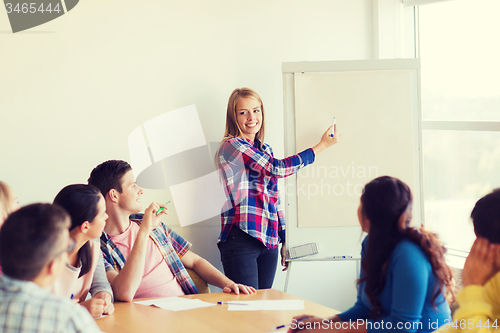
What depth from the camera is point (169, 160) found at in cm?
300

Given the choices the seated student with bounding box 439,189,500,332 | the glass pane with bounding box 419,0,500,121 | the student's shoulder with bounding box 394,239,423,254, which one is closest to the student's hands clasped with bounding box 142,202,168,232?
the student's shoulder with bounding box 394,239,423,254

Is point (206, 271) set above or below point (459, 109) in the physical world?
below

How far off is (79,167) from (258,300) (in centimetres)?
146

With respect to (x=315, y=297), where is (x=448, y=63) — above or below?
above

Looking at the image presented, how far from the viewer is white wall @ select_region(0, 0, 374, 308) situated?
2.63 m

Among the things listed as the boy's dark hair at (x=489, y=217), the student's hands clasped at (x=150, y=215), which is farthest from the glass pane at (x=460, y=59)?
the student's hands clasped at (x=150, y=215)

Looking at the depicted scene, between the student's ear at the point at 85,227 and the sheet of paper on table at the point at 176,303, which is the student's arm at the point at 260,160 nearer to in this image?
the sheet of paper on table at the point at 176,303

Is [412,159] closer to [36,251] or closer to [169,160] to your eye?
[169,160]

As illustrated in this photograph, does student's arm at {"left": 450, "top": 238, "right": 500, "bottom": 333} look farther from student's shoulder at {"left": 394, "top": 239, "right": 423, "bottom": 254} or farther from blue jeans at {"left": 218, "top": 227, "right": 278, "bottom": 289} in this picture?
blue jeans at {"left": 218, "top": 227, "right": 278, "bottom": 289}

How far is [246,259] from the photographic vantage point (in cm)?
262

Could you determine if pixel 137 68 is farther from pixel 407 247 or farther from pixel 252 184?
pixel 407 247

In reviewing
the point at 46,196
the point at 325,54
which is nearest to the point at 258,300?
the point at 46,196

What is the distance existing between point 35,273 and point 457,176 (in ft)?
8.96

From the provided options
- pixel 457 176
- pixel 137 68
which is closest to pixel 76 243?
pixel 137 68
